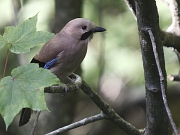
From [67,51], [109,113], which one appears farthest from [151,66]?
[67,51]

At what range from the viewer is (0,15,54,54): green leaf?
1.65 meters

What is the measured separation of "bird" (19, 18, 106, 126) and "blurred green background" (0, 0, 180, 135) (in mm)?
737

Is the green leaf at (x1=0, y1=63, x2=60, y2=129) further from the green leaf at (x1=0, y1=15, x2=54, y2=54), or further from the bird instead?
the bird

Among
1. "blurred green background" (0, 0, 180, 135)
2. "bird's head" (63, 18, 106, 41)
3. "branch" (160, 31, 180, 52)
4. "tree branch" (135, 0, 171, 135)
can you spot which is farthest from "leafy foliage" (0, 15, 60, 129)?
"blurred green background" (0, 0, 180, 135)

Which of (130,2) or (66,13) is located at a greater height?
(130,2)

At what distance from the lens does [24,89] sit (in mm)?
1515

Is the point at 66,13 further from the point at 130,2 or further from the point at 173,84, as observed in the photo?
the point at 130,2

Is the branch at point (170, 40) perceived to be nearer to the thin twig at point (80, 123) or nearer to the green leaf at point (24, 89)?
the thin twig at point (80, 123)

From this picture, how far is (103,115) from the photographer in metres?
2.27

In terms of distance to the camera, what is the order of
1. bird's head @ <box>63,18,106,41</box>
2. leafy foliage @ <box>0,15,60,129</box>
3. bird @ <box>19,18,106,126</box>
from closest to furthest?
leafy foliage @ <box>0,15,60,129</box>
bird @ <box>19,18,106,126</box>
bird's head @ <box>63,18,106,41</box>

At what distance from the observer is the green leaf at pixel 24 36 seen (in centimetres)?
165

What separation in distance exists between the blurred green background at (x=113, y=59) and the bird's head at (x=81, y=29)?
0.72m

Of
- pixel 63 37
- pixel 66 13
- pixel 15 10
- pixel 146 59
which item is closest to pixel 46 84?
pixel 146 59

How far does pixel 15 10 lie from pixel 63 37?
971 millimetres
